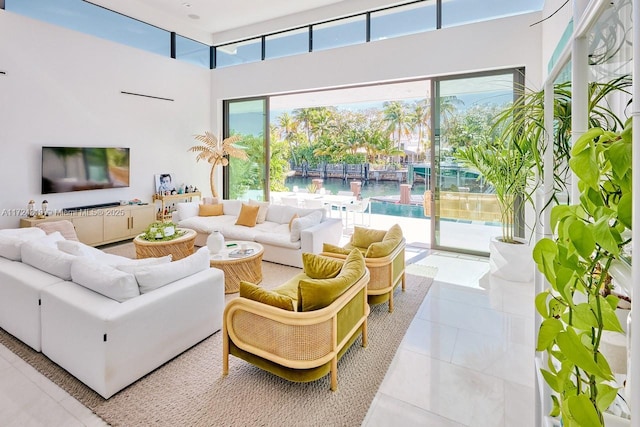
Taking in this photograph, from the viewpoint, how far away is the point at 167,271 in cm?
271

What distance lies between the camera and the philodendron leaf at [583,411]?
2.57ft

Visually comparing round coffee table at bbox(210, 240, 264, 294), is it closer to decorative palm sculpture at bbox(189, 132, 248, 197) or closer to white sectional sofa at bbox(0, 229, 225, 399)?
white sectional sofa at bbox(0, 229, 225, 399)

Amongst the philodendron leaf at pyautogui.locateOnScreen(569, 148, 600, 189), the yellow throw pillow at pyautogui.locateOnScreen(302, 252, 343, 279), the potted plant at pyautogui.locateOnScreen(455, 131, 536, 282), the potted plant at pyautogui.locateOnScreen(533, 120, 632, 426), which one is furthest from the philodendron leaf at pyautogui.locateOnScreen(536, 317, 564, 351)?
the potted plant at pyautogui.locateOnScreen(455, 131, 536, 282)

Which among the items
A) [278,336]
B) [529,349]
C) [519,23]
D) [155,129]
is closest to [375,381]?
[278,336]

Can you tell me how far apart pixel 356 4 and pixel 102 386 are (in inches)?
259

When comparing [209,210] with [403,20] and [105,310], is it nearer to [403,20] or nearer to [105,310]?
[105,310]

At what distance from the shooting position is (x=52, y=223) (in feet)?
15.6

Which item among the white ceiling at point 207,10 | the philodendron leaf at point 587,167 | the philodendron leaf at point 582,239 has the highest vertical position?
the white ceiling at point 207,10

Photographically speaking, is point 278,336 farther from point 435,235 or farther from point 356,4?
point 356,4

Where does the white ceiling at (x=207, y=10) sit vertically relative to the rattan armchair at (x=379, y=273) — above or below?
above

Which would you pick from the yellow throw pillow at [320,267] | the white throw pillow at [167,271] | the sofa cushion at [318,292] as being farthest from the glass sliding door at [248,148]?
the sofa cushion at [318,292]

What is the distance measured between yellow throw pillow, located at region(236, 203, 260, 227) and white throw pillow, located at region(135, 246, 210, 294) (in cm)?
275

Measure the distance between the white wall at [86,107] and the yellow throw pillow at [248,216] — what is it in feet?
7.98

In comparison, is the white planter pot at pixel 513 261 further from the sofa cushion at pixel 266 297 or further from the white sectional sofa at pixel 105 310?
the white sectional sofa at pixel 105 310
